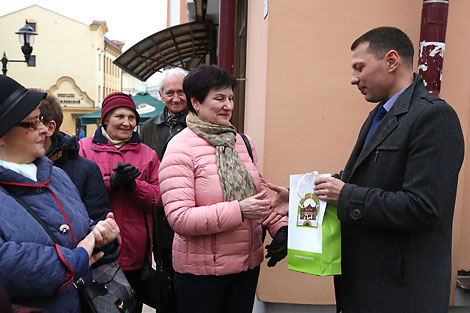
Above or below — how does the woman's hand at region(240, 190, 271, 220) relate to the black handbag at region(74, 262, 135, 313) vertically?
above

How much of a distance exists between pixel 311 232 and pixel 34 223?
4.09ft

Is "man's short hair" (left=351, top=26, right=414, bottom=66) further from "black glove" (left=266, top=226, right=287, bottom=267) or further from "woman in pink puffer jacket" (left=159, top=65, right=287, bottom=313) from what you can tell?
"black glove" (left=266, top=226, right=287, bottom=267)

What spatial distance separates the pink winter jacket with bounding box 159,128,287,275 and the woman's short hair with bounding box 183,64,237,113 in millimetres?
226

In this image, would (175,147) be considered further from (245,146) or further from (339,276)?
(339,276)

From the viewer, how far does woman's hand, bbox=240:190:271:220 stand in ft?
8.69

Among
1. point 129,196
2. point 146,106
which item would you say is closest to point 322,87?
point 129,196

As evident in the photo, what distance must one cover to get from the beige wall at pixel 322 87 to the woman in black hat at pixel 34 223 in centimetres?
203

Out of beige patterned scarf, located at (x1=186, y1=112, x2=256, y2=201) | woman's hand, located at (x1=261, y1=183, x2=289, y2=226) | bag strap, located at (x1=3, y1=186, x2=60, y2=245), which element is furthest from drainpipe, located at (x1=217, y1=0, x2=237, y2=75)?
bag strap, located at (x1=3, y1=186, x2=60, y2=245)

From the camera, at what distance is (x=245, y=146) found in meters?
3.04

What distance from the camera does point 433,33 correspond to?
3.54 meters

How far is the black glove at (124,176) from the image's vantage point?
316 centimetres

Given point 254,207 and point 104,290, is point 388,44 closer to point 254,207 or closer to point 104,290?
point 254,207

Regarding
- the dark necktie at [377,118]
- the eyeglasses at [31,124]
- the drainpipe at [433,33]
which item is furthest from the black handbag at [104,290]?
the drainpipe at [433,33]

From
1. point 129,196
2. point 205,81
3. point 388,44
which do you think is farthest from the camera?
point 129,196
